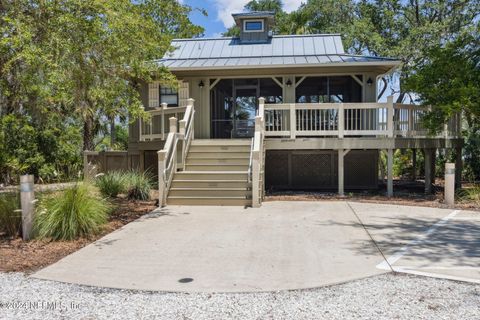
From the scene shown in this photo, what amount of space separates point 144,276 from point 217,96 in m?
11.2

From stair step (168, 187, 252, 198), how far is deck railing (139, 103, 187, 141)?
3.11m

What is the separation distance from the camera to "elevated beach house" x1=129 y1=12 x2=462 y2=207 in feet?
34.1

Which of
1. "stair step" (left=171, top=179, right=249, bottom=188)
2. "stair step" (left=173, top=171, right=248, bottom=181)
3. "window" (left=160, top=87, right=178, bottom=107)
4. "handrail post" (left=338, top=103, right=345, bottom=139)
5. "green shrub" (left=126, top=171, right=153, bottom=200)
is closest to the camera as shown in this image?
"stair step" (left=171, top=179, right=249, bottom=188)

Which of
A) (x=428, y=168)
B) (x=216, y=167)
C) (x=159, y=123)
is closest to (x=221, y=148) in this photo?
(x=216, y=167)

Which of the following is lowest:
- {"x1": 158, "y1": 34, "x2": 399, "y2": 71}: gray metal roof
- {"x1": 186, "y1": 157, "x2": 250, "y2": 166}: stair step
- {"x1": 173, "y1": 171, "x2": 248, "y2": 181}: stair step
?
{"x1": 173, "y1": 171, "x2": 248, "y2": 181}: stair step

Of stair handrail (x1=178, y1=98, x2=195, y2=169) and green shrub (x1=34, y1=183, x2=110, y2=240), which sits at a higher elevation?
stair handrail (x1=178, y1=98, x2=195, y2=169)

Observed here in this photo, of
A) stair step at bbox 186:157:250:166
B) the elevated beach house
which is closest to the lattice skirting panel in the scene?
the elevated beach house

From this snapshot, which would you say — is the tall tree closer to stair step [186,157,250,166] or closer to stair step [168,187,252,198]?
stair step [168,187,252,198]

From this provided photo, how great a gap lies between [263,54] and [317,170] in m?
4.66

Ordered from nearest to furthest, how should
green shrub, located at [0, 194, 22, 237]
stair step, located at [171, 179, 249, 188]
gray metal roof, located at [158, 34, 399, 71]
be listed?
green shrub, located at [0, 194, 22, 237], stair step, located at [171, 179, 249, 188], gray metal roof, located at [158, 34, 399, 71]

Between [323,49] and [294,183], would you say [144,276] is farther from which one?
[323,49]

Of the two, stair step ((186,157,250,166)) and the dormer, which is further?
the dormer

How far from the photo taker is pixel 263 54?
49.3ft

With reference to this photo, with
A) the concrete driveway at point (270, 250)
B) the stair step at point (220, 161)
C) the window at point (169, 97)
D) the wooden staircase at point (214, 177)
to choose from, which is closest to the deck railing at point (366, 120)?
the stair step at point (220, 161)
